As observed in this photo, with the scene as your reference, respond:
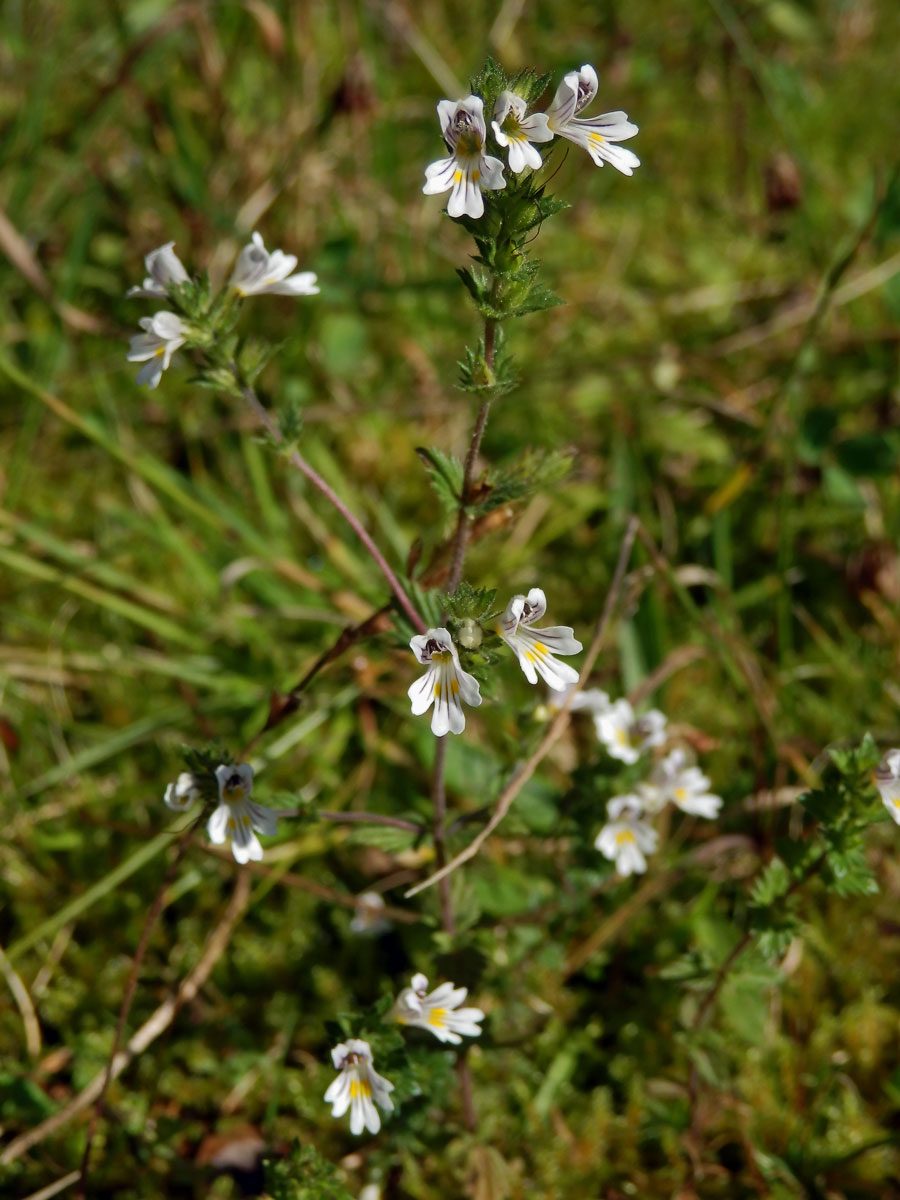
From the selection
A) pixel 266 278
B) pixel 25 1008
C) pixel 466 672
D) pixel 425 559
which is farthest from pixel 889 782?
pixel 25 1008

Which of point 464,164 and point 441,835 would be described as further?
point 441,835

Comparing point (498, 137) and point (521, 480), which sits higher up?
point (498, 137)

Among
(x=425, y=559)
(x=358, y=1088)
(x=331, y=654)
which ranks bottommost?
(x=358, y=1088)

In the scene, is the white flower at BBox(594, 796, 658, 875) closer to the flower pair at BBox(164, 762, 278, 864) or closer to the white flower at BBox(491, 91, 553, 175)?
the flower pair at BBox(164, 762, 278, 864)

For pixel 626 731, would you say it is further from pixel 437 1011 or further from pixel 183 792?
pixel 183 792

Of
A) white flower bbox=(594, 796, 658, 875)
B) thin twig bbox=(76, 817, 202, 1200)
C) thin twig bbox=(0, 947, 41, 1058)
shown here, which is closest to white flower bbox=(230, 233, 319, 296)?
thin twig bbox=(76, 817, 202, 1200)

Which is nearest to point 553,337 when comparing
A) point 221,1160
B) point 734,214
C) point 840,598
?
point 734,214
